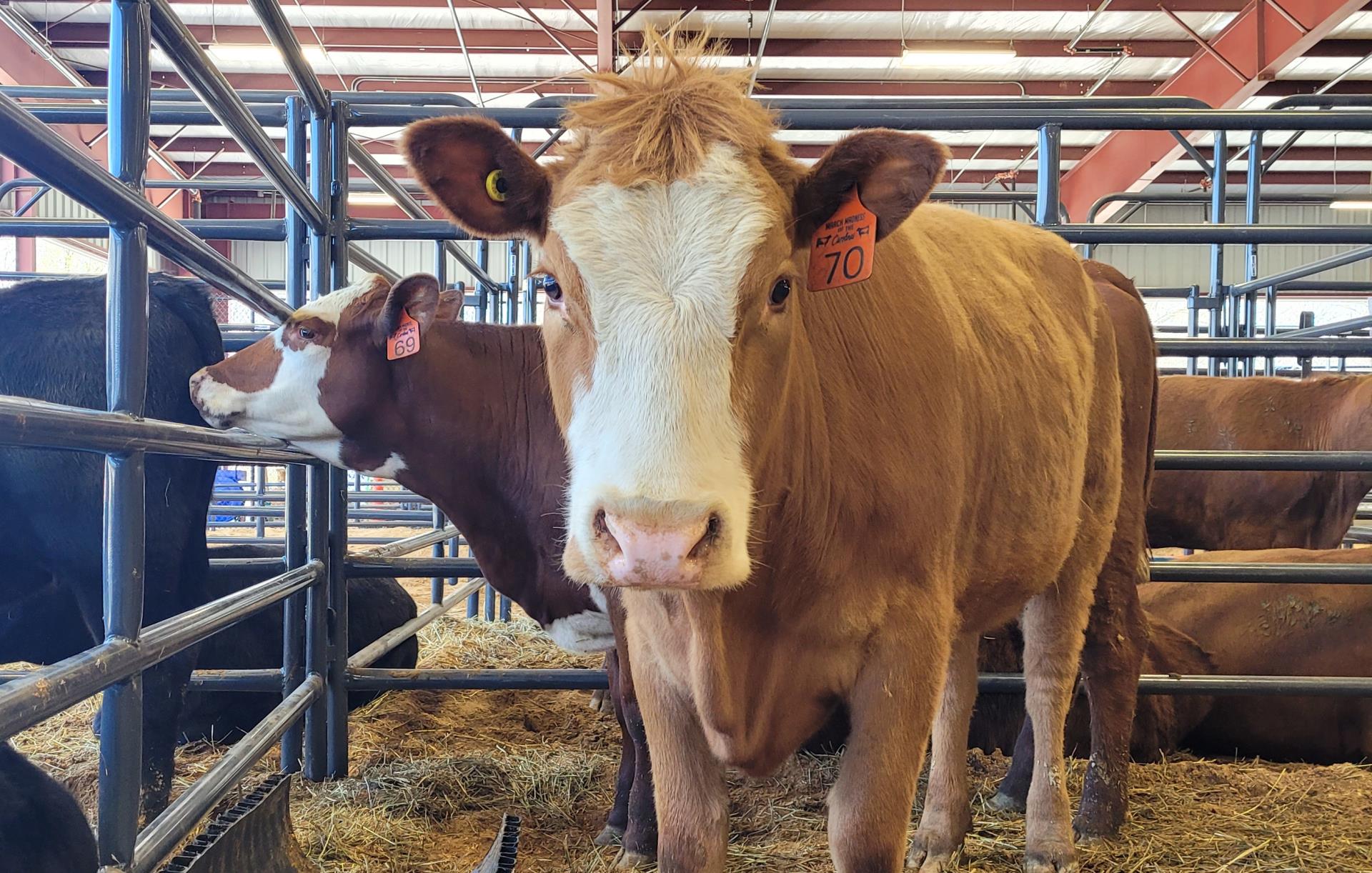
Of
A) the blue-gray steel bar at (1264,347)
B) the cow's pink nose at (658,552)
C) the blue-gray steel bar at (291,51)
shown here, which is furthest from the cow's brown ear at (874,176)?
the blue-gray steel bar at (1264,347)

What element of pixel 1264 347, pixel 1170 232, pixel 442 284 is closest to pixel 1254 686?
pixel 1264 347

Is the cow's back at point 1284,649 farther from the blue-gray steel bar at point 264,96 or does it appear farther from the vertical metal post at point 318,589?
the vertical metal post at point 318,589

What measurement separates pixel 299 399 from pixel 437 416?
472mm

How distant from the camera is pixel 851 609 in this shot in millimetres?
1862

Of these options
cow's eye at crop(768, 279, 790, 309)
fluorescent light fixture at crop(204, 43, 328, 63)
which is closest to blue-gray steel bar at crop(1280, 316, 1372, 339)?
cow's eye at crop(768, 279, 790, 309)

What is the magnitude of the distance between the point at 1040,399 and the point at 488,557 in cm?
198

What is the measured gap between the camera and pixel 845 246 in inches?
71.2

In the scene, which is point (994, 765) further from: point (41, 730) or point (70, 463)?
point (41, 730)

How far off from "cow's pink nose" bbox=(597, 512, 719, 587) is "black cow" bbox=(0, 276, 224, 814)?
2.02 metres

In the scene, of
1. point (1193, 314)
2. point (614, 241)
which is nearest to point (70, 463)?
point (614, 241)

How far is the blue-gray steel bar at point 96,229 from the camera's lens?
2.45 m

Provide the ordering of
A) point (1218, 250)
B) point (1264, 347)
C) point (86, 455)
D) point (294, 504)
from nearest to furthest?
point (86, 455), point (294, 504), point (1264, 347), point (1218, 250)

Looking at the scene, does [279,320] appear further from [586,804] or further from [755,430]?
[755,430]

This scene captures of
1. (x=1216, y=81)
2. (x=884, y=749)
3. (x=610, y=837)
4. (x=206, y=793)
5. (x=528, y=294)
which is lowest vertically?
(x=610, y=837)
